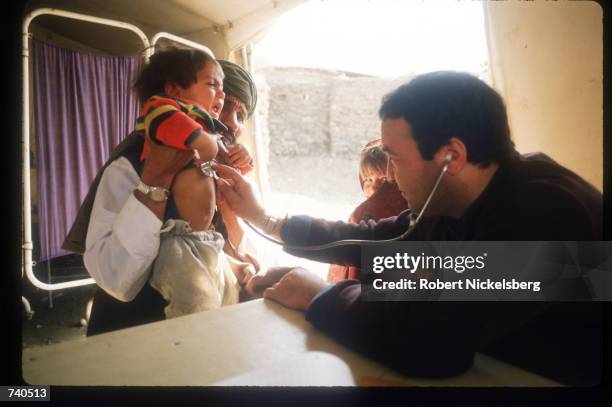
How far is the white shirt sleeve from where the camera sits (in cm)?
67

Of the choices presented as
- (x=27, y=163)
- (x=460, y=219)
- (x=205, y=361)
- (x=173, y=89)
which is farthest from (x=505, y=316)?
(x=27, y=163)

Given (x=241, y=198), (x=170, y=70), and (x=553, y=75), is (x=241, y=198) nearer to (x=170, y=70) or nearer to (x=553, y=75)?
(x=170, y=70)

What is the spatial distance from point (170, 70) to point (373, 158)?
65 centimetres

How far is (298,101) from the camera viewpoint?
6.63ft

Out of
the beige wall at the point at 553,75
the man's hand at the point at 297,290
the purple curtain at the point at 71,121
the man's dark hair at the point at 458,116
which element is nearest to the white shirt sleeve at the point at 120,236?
the purple curtain at the point at 71,121

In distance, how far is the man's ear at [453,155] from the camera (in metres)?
0.62

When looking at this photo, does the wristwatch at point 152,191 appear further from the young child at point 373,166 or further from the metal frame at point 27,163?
the young child at point 373,166

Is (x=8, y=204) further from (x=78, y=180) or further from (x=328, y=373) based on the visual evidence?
(x=328, y=373)

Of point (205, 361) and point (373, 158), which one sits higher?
point (373, 158)

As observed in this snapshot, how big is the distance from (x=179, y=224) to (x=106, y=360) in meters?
0.27

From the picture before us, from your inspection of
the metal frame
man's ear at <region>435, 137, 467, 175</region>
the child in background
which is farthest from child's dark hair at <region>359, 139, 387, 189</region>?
the metal frame

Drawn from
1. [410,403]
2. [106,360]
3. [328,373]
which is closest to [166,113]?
[106,360]

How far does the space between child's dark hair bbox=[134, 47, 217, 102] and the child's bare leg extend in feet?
0.70

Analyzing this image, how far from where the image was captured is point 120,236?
668mm
